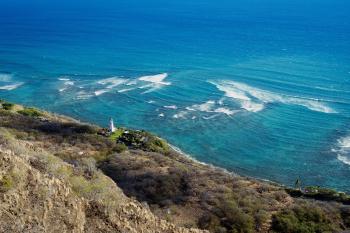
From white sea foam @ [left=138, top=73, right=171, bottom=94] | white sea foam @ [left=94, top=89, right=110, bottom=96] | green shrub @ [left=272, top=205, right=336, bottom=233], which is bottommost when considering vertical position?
white sea foam @ [left=94, top=89, right=110, bottom=96]

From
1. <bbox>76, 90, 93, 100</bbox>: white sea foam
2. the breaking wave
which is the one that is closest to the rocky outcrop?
<bbox>76, 90, 93, 100</bbox>: white sea foam

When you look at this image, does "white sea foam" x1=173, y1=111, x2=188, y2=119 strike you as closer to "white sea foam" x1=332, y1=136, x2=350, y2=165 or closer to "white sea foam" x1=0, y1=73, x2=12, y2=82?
"white sea foam" x1=332, y1=136, x2=350, y2=165

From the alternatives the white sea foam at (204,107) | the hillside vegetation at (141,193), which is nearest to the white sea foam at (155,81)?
the white sea foam at (204,107)

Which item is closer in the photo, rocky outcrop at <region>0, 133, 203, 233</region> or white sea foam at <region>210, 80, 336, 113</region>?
rocky outcrop at <region>0, 133, 203, 233</region>

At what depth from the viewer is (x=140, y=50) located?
117438 millimetres

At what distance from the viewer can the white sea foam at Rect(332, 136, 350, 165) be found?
59.3 metres

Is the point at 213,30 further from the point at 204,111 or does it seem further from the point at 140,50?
the point at 204,111

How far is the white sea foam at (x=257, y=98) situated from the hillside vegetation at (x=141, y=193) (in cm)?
3359

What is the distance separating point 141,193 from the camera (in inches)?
1417

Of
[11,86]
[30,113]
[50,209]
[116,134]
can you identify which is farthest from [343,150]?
[11,86]

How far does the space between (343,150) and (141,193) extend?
33.8m

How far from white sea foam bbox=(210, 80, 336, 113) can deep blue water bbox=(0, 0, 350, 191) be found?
0.15 m

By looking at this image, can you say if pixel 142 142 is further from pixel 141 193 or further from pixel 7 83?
pixel 7 83

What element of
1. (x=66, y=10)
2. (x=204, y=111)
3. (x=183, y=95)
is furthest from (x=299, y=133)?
(x=66, y=10)
